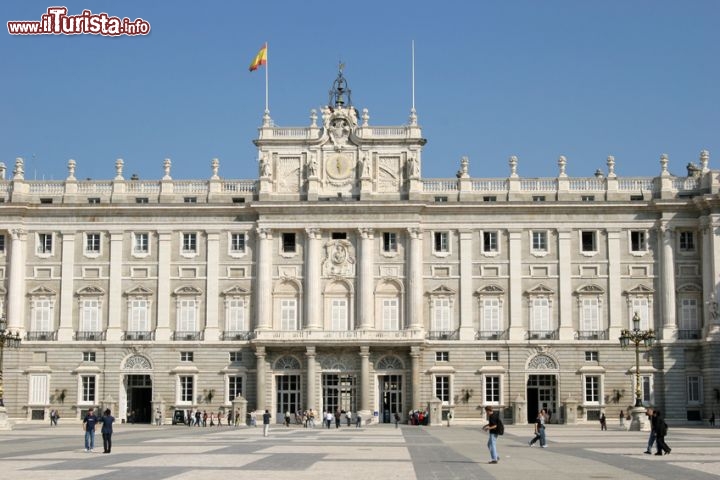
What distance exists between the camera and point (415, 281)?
7638 centimetres

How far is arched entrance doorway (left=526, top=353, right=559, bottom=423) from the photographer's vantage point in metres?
76.0

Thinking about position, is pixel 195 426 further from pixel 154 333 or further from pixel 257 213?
pixel 257 213

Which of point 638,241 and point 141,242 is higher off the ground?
point 141,242

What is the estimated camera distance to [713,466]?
33.3 metres

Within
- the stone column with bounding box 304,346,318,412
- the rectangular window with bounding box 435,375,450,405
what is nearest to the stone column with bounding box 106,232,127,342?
the stone column with bounding box 304,346,318,412

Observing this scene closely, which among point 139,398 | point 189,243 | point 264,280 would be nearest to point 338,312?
point 264,280

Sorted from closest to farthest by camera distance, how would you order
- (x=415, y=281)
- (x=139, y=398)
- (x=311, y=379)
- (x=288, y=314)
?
1. (x=311, y=379)
2. (x=415, y=281)
3. (x=288, y=314)
4. (x=139, y=398)

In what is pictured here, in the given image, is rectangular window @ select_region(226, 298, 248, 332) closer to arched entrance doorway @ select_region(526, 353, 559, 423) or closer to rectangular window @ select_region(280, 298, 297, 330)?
rectangular window @ select_region(280, 298, 297, 330)

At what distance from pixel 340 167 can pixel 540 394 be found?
775 inches

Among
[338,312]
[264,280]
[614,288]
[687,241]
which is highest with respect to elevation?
[687,241]

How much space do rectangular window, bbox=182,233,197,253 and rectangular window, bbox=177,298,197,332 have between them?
323 cm

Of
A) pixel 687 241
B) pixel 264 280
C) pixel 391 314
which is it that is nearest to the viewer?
pixel 264 280

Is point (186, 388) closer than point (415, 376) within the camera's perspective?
No

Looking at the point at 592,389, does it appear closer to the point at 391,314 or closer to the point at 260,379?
the point at 391,314
